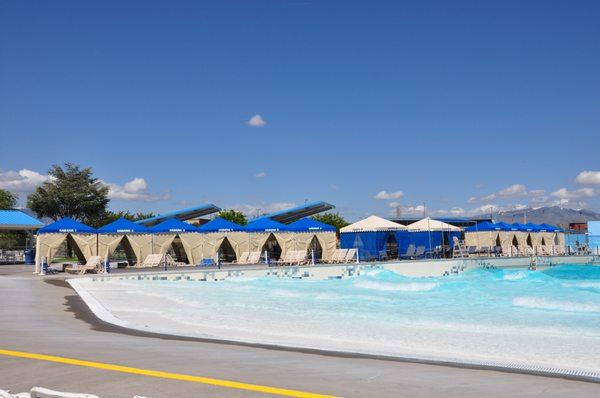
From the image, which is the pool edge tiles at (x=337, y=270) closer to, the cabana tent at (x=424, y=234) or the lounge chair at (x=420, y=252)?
the lounge chair at (x=420, y=252)

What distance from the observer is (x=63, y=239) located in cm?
2486

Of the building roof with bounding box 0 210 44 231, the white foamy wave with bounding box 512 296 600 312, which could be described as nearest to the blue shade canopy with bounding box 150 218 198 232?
the building roof with bounding box 0 210 44 231

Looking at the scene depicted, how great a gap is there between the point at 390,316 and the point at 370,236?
61.5ft

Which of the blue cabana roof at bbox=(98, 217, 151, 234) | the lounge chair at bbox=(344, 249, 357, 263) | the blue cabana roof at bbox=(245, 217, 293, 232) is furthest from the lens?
the blue cabana roof at bbox=(245, 217, 293, 232)

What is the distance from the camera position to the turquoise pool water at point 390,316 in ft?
26.3

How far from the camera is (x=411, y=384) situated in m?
4.76

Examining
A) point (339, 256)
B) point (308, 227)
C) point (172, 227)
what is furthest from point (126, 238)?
point (339, 256)

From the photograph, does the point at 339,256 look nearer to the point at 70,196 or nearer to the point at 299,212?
the point at 299,212

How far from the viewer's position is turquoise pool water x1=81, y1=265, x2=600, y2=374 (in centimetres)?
801

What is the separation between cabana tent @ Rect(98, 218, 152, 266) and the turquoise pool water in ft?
20.0

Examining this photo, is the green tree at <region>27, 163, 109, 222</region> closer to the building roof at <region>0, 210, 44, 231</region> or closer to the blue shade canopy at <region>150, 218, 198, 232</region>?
the building roof at <region>0, 210, 44, 231</region>

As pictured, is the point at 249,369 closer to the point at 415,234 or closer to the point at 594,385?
the point at 594,385

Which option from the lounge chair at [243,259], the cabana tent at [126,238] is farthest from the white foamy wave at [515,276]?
the cabana tent at [126,238]

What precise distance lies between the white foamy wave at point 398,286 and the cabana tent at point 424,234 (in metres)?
8.78
